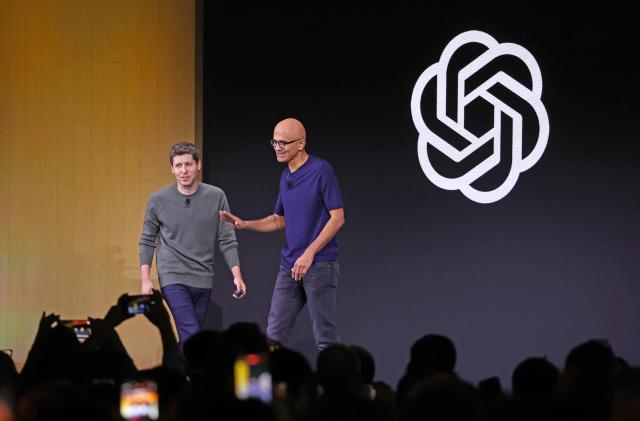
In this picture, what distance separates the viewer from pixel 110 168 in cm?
782

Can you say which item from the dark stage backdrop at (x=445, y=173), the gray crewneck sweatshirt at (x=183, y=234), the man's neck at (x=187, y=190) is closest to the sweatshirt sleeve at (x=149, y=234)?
the gray crewneck sweatshirt at (x=183, y=234)

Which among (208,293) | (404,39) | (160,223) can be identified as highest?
(404,39)

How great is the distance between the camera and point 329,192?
21.4 feet

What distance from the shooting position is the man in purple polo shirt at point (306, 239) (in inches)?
254

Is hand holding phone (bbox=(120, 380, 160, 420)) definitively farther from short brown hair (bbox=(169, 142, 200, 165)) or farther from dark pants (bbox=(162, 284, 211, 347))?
short brown hair (bbox=(169, 142, 200, 165))

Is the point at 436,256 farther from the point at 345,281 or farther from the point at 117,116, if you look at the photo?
the point at 117,116

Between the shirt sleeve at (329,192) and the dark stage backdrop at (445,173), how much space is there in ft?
2.90

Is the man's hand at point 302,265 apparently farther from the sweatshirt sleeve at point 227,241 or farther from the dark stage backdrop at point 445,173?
the dark stage backdrop at point 445,173

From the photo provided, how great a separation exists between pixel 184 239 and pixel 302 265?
78cm

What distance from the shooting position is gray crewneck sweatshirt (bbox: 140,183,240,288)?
6664 millimetres

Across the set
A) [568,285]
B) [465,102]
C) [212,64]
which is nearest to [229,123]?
[212,64]

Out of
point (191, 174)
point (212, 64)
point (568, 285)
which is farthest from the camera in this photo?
point (212, 64)

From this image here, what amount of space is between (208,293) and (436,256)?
60.7 inches

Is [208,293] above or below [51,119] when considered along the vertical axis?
below
